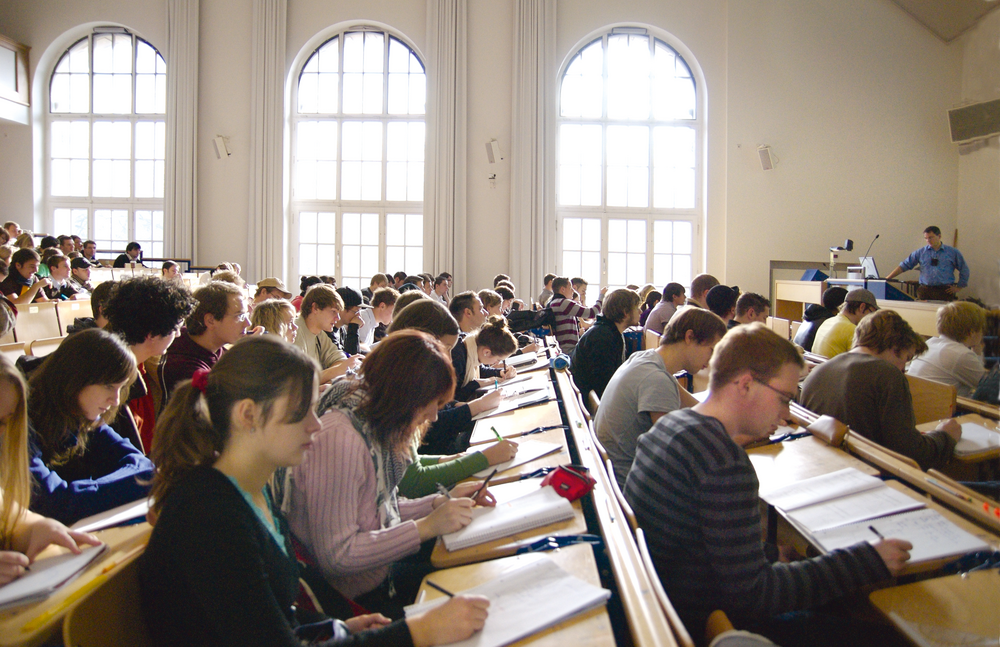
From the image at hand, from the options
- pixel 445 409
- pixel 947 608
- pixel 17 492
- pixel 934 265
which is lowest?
pixel 947 608

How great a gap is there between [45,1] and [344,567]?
508 inches

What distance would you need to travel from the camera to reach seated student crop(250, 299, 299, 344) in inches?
133

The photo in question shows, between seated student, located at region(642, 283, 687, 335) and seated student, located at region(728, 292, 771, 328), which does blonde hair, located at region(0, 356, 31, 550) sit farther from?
seated student, located at region(642, 283, 687, 335)

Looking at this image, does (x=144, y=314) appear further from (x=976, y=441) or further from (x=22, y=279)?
(x=22, y=279)

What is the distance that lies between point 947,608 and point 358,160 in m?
10.6

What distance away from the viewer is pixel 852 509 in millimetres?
1700

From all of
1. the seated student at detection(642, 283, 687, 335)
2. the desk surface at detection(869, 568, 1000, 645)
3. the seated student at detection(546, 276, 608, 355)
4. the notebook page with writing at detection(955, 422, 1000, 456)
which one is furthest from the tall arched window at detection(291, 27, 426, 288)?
the desk surface at detection(869, 568, 1000, 645)

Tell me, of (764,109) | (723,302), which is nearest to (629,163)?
(764,109)

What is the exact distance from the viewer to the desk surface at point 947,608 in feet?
3.92

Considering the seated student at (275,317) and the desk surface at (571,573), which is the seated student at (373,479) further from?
the seated student at (275,317)

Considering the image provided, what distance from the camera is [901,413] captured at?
7.94 feet

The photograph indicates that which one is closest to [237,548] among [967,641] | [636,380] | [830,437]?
[967,641]

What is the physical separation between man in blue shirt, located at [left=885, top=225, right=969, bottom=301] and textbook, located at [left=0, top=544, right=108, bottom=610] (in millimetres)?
→ 8392

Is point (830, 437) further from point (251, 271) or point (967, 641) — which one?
point (251, 271)
